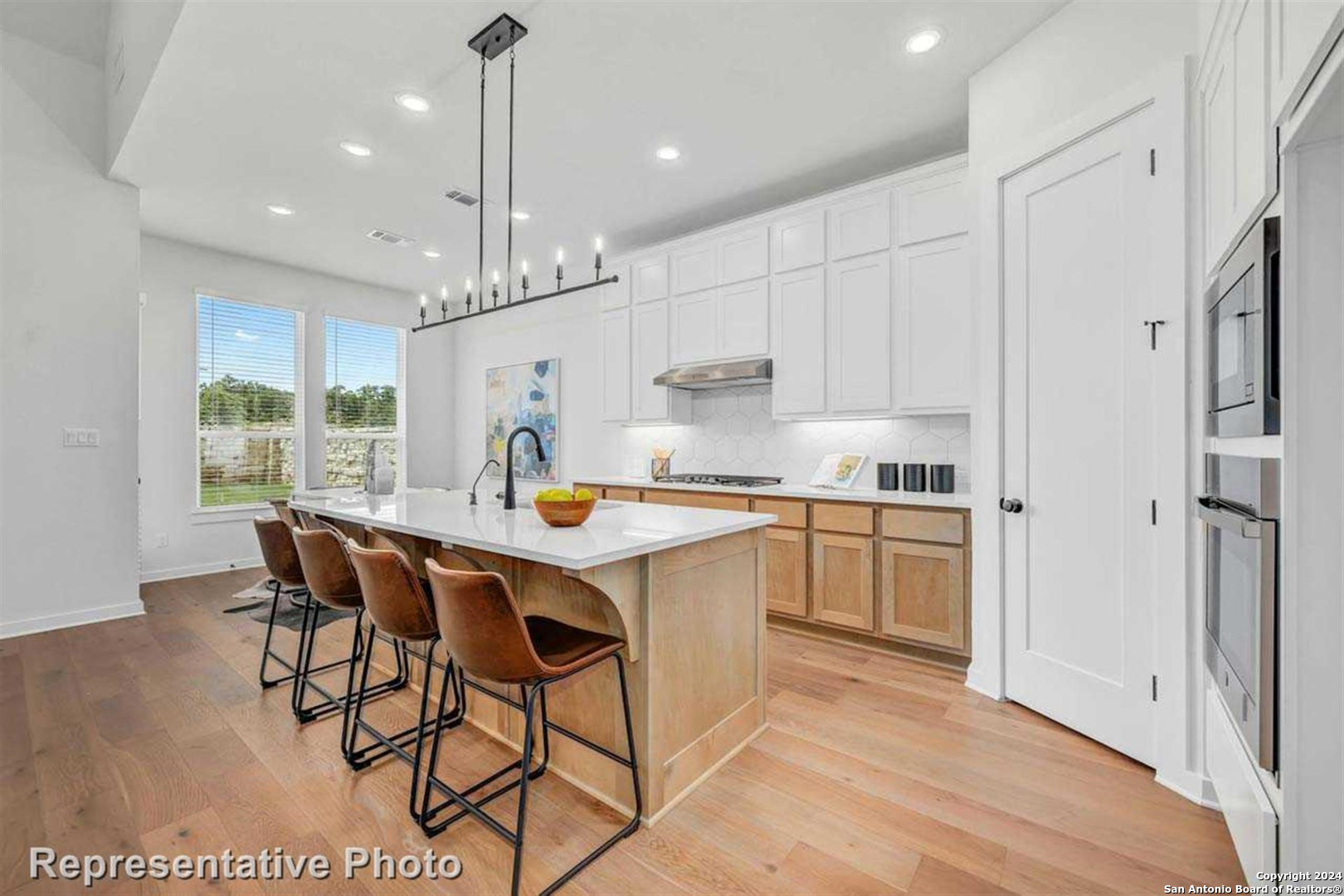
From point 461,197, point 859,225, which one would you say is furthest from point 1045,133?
point 461,197

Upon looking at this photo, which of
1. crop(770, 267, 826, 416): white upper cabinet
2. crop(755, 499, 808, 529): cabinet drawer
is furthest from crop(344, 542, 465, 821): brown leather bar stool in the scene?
crop(770, 267, 826, 416): white upper cabinet

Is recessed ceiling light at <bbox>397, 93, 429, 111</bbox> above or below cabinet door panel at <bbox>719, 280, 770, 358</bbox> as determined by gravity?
above

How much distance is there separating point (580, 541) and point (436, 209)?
3.60 meters

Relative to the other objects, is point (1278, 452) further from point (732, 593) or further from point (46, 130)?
point (46, 130)

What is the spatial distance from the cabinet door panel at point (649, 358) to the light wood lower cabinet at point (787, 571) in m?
1.49

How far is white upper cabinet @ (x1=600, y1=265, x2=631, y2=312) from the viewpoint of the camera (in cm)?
481

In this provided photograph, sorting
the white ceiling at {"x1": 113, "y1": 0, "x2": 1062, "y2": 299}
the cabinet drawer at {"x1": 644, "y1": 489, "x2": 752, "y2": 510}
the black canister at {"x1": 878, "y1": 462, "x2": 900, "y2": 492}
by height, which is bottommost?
the cabinet drawer at {"x1": 644, "y1": 489, "x2": 752, "y2": 510}

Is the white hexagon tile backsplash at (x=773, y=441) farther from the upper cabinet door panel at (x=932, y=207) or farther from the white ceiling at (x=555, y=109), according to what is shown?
the white ceiling at (x=555, y=109)

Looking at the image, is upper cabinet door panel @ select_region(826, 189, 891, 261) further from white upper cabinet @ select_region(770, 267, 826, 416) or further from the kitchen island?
the kitchen island

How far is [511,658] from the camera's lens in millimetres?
1497

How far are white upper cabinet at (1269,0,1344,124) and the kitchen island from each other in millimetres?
1623

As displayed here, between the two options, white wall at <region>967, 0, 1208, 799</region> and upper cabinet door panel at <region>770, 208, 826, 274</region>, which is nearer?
white wall at <region>967, 0, 1208, 799</region>

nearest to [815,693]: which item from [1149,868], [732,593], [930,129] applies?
[732,593]

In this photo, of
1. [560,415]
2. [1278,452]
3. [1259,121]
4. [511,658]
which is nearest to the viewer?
[1278,452]
